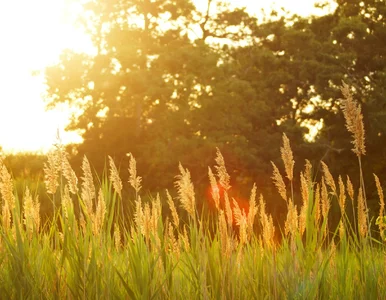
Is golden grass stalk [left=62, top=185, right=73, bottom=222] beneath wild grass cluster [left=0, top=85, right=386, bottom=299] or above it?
above

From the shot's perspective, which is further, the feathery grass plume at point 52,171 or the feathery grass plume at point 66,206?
the feathery grass plume at point 66,206

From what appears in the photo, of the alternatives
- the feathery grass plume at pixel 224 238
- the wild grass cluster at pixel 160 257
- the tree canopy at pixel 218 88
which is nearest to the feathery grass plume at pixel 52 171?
the wild grass cluster at pixel 160 257

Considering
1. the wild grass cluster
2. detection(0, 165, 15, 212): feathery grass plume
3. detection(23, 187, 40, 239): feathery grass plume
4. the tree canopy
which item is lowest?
the wild grass cluster

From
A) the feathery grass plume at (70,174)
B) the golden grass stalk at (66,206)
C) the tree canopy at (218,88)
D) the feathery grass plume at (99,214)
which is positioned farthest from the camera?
the tree canopy at (218,88)

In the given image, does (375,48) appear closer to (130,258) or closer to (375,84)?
(375,84)

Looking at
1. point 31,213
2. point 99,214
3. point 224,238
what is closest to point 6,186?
point 31,213

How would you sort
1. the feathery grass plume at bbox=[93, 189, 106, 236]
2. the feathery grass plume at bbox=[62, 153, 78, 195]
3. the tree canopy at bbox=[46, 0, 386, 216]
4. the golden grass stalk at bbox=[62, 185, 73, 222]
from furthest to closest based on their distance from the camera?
the tree canopy at bbox=[46, 0, 386, 216] → the golden grass stalk at bbox=[62, 185, 73, 222] → the feathery grass plume at bbox=[93, 189, 106, 236] → the feathery grass plume at bbox=[62, 153, 78, 195]

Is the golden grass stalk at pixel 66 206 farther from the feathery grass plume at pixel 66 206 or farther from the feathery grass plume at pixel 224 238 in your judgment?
the feathery grass plume at pixel 224 238

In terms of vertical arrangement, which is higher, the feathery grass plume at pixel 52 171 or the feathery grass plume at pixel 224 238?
the feathery grass plume at pixel 52 171

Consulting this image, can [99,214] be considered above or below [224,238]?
above

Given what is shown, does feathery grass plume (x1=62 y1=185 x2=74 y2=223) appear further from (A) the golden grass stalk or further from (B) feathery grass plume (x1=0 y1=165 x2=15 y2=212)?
(B) feathery grass plume (x1=0 y1=165 x2=15 y2=212)

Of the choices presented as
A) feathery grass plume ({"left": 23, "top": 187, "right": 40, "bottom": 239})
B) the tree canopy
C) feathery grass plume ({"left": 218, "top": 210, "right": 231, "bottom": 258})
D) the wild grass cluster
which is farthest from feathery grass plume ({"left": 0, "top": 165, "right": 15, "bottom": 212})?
the tree canopy

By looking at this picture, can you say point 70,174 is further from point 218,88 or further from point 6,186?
point 218,88

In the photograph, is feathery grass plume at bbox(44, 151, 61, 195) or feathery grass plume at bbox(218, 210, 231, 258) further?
feathery grass plume at bbox(218, 210, 231, 258)
